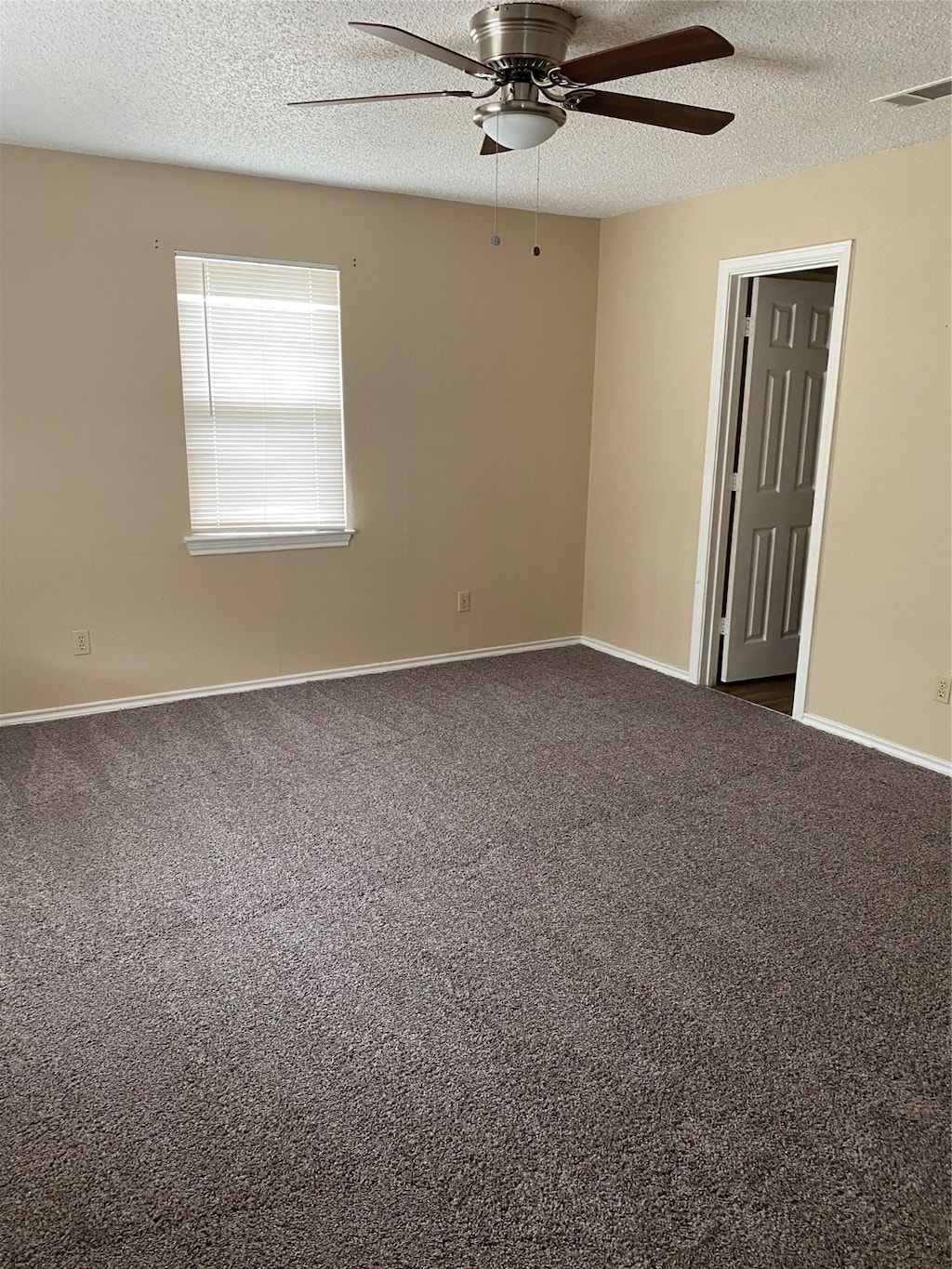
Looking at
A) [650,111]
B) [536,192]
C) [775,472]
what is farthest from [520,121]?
[775,472]

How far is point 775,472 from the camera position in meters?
4.82

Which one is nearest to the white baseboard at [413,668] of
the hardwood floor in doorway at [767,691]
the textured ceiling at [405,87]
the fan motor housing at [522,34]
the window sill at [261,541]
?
the hardwood floor in doorway at [767,691]

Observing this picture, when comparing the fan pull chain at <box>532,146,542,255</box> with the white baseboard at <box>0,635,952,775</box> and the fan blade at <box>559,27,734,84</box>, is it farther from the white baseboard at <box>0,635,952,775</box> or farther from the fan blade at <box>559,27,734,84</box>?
the white baseboard at <box>0,635,952,775</box>

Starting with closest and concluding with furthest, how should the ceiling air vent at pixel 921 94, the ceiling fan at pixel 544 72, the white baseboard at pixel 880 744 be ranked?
the ceiling fan at pixel 544 72
the ceiling air vent at pixel 921 94
the white baseboard at pixel 880 744

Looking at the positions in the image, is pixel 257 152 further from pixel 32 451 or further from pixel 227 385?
pixel 32 451

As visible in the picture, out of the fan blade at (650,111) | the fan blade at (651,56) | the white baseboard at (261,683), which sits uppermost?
the fan blade at (651,56)

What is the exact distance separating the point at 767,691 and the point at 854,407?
Answer: 161 cm

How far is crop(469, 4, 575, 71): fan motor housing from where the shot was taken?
7.89ft

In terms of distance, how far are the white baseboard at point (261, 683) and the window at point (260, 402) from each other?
709mm

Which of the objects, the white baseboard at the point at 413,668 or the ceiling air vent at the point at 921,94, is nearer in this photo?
the ceiling air vent at the point at 921,94

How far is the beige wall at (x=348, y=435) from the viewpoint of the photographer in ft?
13.0

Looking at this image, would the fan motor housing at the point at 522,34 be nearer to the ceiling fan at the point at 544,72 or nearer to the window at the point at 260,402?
the ceiling fan at the point at 544,72

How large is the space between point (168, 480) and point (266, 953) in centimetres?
258

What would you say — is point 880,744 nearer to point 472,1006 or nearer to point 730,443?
point 730,443
